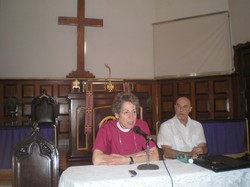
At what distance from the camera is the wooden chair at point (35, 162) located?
1709 millimetres

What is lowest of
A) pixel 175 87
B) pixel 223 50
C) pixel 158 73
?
pixel 175 87

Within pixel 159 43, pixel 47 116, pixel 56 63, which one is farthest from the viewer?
pixel 159 43

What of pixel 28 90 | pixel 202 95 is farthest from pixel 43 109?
pixel 202 95

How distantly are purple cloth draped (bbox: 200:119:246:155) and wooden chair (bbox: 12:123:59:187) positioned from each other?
123 inches

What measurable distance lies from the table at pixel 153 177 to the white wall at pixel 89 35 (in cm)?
593

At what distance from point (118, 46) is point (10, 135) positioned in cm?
486

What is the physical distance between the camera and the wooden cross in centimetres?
695

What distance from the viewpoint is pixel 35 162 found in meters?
1.74

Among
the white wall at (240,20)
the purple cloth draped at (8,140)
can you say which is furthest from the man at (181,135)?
the white wall at (240,20)

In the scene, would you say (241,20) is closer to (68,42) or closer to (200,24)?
(200,24)

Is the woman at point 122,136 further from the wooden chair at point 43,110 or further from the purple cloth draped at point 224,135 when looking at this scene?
the wooden chair at point 43,110

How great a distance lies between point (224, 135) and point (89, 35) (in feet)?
16.8

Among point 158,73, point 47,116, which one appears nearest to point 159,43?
Result: point 158,73

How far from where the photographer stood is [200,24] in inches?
270
